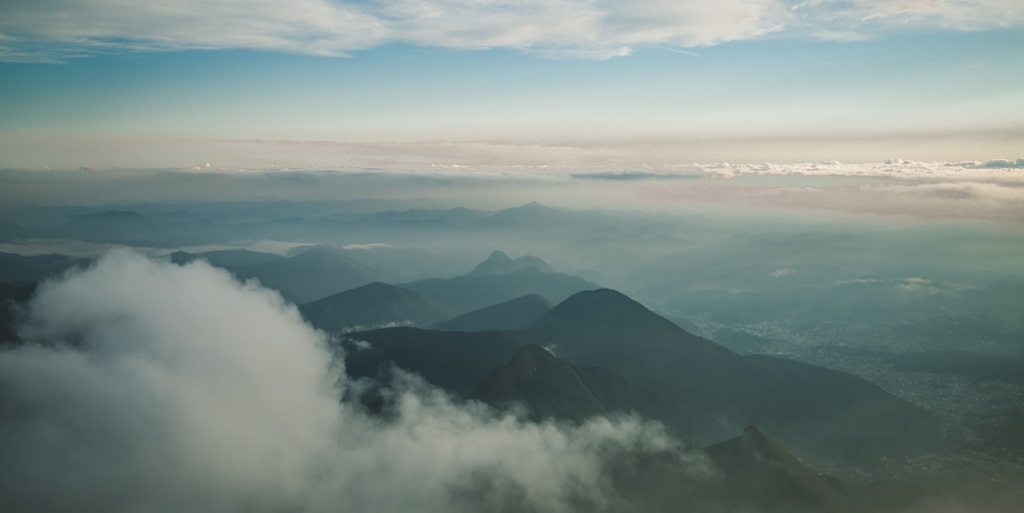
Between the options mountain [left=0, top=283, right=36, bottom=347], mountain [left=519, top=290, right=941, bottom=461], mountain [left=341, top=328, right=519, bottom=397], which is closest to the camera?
mountain [left=0, top=283, right=36, bottom=347]

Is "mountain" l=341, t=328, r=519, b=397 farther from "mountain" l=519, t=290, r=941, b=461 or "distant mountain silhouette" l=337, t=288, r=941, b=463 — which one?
"mountain" l=519, t=290, r=941, b=461

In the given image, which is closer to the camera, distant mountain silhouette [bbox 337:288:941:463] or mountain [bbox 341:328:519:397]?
distant mountain silhouette [bbox 337:288:941:463]

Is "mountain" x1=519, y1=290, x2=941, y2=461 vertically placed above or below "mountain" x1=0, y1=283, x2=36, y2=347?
below

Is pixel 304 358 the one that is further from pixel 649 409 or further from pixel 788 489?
pixel 788 489

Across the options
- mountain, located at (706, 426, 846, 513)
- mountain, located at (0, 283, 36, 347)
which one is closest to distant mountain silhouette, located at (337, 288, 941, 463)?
mountain, located at (706, 426, 846, 513)

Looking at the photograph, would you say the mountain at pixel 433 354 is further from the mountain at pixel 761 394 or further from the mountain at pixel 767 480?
the mountain at pixel 767 480

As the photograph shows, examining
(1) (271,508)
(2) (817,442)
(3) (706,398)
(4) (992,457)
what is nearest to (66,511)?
(1) (271,508)
